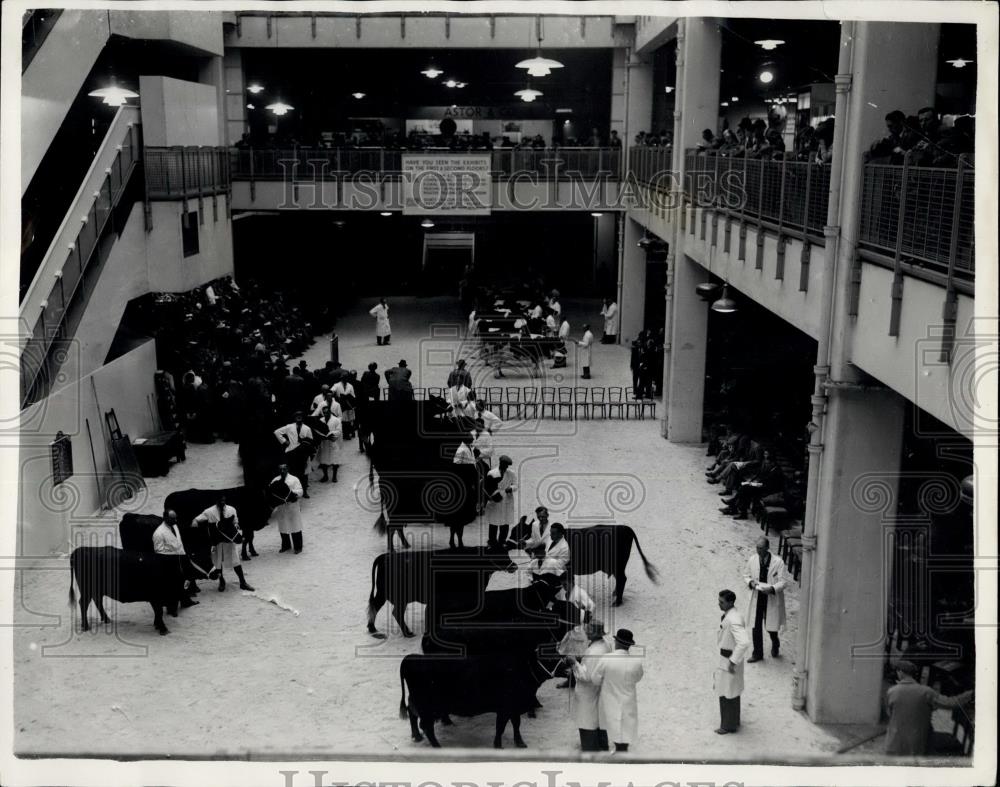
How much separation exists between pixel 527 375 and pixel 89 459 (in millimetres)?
11460

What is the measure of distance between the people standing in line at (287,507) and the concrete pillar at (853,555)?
6.91 meters

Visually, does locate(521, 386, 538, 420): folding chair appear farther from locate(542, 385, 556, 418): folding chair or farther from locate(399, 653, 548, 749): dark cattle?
locate(399, 653, 548, 749): dark cattle

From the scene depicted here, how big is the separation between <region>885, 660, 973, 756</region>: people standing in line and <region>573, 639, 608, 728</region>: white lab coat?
253 cm

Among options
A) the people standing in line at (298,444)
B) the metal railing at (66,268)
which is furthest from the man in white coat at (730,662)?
the metal railing at (66,268)

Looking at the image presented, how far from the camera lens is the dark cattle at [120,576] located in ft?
37.2

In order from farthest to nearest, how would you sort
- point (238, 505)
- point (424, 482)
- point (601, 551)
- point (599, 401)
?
point (599, 401) → point (424, 482) → point (238, 505) → point (601, 551)

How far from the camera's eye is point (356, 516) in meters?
15.6

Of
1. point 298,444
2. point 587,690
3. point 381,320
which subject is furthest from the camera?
point 381,320

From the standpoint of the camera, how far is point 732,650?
376 inches

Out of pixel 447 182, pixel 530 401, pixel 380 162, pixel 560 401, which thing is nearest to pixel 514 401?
pixel 530 401

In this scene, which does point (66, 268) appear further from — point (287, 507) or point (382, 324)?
point (382, 324)

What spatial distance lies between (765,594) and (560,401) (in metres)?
10.2

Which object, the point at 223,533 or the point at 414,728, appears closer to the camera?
the point at 414,728

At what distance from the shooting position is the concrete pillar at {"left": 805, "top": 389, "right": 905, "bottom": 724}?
962 centimetres
